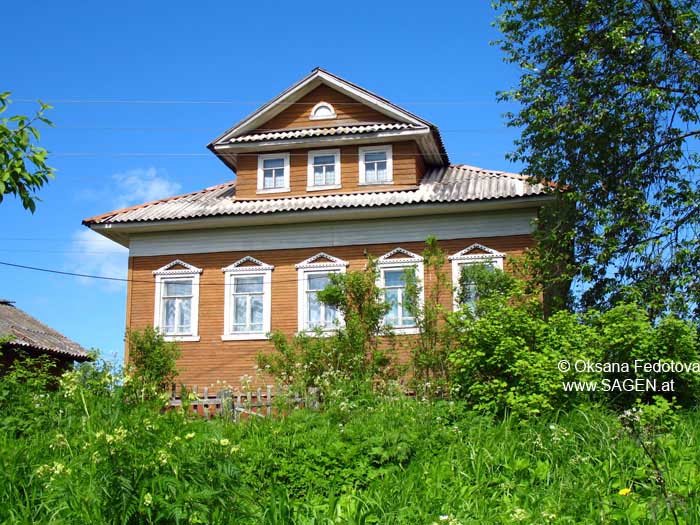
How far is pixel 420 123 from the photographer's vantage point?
18.6 meters

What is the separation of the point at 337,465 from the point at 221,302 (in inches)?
442

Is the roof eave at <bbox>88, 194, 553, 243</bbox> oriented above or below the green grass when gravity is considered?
above

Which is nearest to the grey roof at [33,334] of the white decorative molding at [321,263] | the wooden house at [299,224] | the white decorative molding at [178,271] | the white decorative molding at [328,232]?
the white decorative molding at [178,271]

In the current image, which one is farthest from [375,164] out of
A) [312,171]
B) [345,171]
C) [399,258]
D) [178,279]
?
[178,279]

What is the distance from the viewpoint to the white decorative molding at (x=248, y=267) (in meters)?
18.3

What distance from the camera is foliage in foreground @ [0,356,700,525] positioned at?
16.4 ft

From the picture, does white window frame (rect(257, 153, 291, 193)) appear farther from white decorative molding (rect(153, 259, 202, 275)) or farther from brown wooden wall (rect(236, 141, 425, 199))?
white decorative molding (rect(153, 259, 202, 275))

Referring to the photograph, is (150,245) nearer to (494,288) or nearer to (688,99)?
(494,288)

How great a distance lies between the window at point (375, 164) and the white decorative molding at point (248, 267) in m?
3.25

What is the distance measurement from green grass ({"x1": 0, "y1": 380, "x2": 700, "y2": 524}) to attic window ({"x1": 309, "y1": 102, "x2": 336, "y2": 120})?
37.4 feet

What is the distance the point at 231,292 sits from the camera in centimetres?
1842

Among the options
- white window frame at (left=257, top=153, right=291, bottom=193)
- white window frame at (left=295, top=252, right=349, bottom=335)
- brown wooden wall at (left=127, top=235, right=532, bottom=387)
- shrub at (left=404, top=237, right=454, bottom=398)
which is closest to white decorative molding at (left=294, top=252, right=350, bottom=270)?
white window frame at (left=295, top=252, right=349, bottom=335)

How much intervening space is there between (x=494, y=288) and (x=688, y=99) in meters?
5.30

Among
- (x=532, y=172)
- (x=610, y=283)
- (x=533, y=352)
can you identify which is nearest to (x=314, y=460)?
(x=533, y=352)
